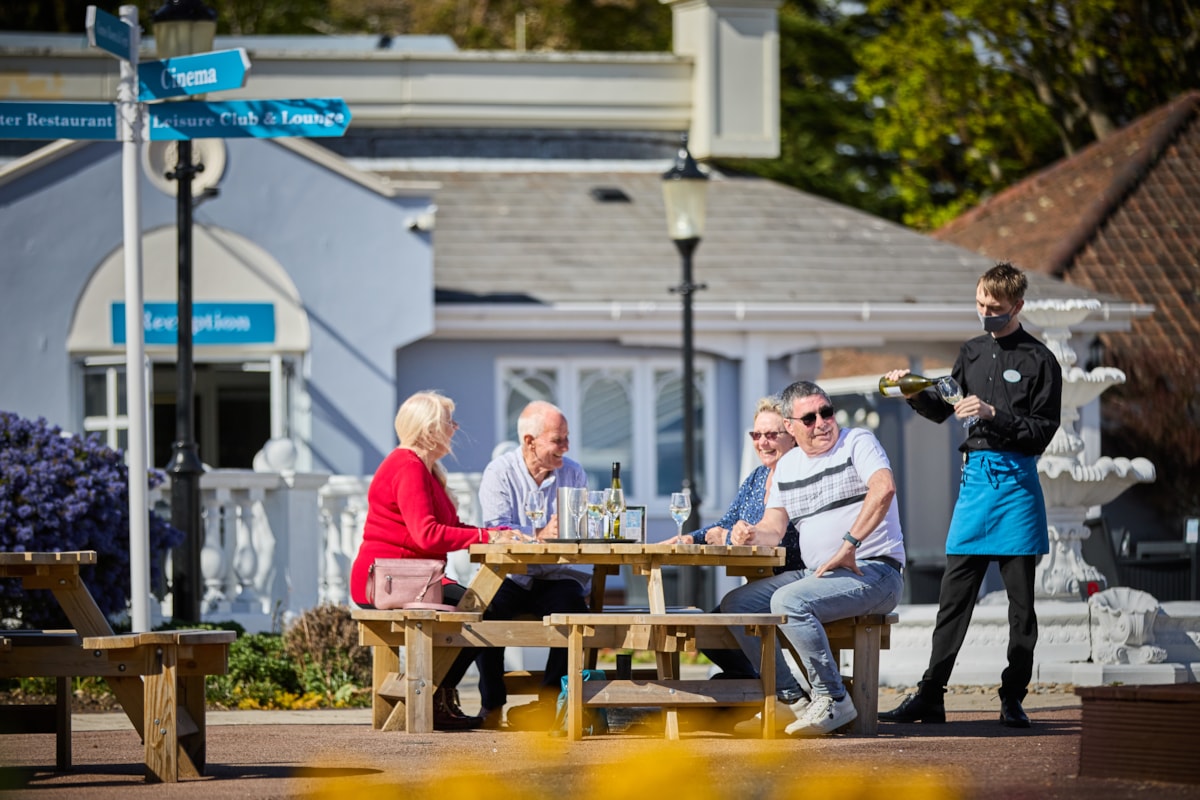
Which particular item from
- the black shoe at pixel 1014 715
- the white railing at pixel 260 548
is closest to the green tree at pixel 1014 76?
the white railing at pixel 260 548

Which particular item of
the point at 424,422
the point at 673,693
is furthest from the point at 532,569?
the point at 673,693

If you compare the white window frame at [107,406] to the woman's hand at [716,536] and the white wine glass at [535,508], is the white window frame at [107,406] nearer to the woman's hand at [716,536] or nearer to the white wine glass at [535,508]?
the white wine glass at [535,508]

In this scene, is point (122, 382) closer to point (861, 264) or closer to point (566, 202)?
point (566, 202)

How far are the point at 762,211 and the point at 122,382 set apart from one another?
652 centimetres

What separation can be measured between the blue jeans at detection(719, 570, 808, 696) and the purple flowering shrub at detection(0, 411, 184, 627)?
4.30m

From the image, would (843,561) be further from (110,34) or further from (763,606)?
(110,34)

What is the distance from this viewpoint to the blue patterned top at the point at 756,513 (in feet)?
29.1

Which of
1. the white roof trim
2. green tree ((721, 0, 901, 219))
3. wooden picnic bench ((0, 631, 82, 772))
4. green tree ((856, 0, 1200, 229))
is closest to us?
wooden picnic bench ((0, 631, 82, 772))

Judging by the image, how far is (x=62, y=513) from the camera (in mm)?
11305

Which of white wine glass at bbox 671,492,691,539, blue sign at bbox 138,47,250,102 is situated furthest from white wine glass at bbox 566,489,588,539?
blue sign at bbox 138,47,250,102

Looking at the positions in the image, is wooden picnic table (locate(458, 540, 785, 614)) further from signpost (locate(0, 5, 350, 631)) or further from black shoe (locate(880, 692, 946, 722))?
signpost (locate(0, 5, 350, 631))

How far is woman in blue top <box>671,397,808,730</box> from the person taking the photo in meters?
8.48

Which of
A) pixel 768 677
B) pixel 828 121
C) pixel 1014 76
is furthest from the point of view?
pixel 828 121

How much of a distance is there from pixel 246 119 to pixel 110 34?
81cm
